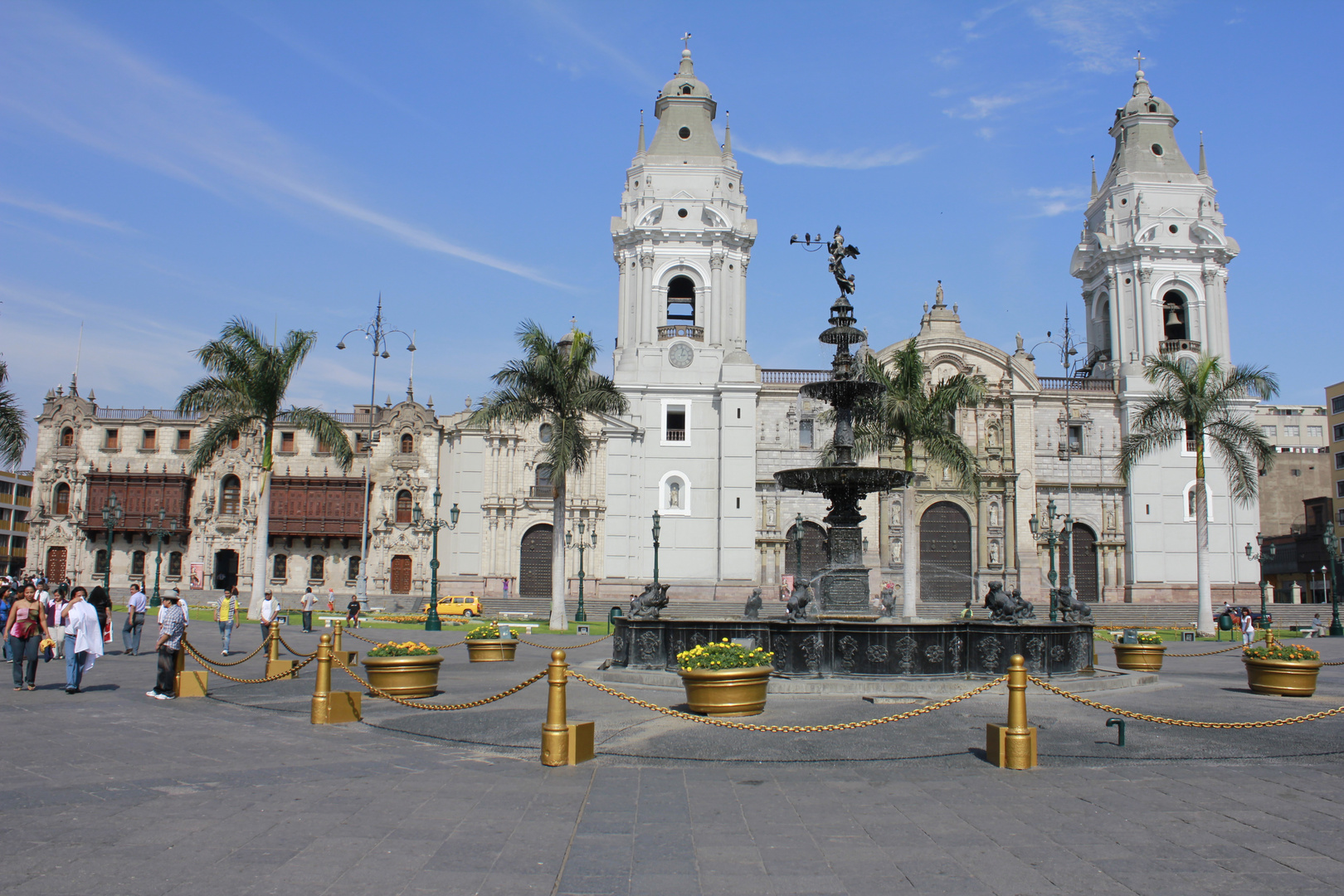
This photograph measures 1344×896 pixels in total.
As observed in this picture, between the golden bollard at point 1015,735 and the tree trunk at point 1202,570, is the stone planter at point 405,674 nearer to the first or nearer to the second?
the golden bollard at point 1015,735

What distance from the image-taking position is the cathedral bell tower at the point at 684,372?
4622 centimetres

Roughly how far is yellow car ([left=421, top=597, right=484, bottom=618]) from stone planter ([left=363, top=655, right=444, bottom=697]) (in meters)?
28.1

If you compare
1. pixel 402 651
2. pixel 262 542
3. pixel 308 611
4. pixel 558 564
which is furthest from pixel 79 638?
pixel 262 542

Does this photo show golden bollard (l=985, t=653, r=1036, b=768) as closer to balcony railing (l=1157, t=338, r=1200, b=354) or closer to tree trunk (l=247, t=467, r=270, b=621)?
tree trunk (l=247, t=467, r=270, b=621)

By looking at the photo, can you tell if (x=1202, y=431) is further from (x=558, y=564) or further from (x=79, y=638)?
(x=79, y=638)

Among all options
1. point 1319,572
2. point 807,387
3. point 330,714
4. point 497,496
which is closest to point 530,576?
point 497,496

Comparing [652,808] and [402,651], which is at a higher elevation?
[402,651]

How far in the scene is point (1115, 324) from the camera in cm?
5000

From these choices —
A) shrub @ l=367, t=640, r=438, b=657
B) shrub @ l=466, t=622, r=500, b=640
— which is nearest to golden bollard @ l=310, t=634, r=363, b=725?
shrub @ l=367, t=640, r=438, b=657

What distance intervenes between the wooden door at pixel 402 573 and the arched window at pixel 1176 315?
133 ft

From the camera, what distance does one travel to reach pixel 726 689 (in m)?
12.3

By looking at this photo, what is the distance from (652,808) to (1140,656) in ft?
49.4

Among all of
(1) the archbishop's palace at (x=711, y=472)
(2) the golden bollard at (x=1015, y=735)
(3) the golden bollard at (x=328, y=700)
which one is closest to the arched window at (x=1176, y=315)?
(1) the archbishop's palace at (x=711, y=472)

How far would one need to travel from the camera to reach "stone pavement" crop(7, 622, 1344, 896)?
617 centimetres
